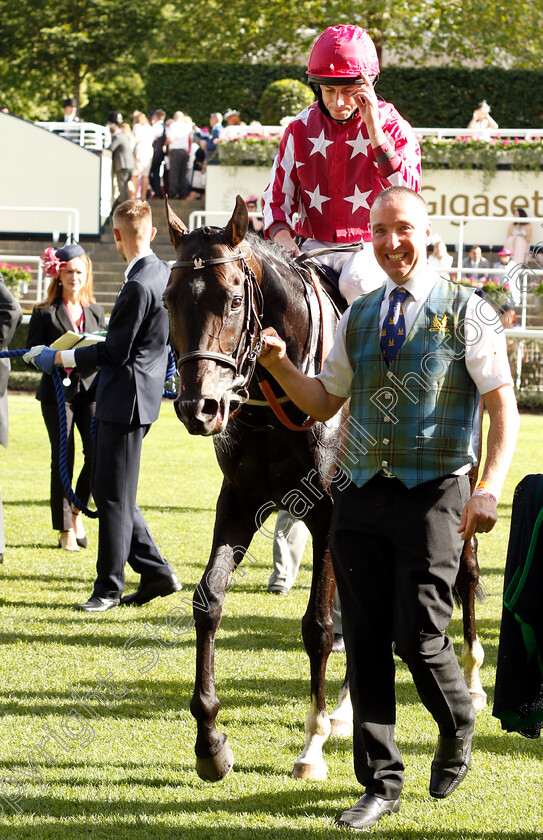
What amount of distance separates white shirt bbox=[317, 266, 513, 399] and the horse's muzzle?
0.48m

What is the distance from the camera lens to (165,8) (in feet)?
118

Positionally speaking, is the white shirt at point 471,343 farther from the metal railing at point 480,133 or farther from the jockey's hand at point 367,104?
the metal railing at point 480,133

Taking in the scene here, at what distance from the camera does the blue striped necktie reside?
10.9 ft

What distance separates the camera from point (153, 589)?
6348 mm

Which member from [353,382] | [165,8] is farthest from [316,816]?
[165,8]

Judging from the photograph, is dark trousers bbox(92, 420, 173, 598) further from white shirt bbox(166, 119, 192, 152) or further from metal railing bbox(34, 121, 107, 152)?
metal railing bbox(34, 121, 107, 152)

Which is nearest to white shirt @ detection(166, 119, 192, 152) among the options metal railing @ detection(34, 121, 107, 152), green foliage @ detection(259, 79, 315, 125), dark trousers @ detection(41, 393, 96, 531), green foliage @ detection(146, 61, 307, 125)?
metal railing @ detection(34, 121, 107, 152)

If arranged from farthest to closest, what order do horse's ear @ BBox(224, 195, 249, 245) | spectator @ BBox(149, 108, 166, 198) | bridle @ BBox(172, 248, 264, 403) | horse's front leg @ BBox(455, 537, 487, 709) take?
spectator @ BBox(149, 108, 166, 198) → horse's front leg @ BBox(455, 537, 487, 709) → horse's ear @ BBox(224, 195, 249, 245) → bridle @ BBox(172, 248, 264, 403)

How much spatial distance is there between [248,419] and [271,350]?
533 millimetres

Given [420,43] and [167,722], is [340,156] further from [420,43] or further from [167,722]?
[420,43]

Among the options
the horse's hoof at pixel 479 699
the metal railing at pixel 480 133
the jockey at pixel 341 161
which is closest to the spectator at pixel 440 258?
the metal railing at pixel 480 133

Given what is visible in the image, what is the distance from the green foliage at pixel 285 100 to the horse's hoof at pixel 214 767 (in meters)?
23.0

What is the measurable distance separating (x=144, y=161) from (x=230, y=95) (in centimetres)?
871

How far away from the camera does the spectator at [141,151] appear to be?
22922 mm
